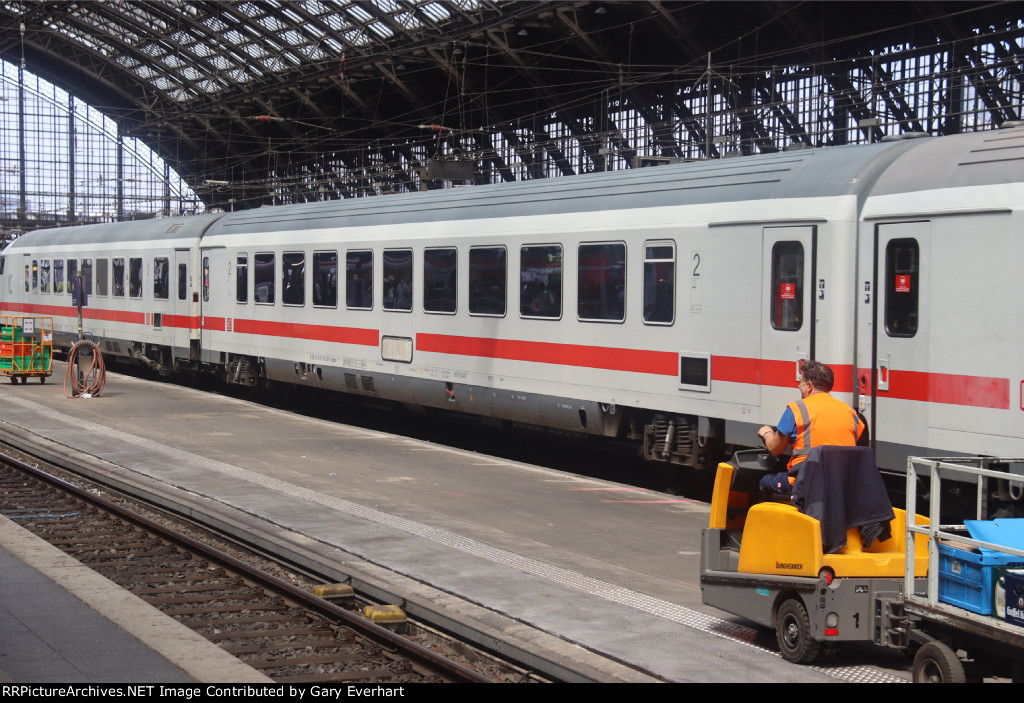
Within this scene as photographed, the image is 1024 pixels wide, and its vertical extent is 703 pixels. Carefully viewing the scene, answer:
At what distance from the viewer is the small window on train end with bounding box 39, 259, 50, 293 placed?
35.2 metres

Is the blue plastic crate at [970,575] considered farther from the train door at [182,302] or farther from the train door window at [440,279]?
the train door at [182,302]

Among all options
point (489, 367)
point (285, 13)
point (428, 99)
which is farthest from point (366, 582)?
point (285, 13)

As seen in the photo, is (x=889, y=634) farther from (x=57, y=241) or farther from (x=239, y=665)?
→ (x=57, y=241)

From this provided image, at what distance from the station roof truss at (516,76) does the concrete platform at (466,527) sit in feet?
19.3

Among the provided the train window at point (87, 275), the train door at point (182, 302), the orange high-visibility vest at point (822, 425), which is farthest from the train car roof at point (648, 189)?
the train window at point (87, 275)

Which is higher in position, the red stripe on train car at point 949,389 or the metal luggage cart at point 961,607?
the red stripe on train car at point 949,389

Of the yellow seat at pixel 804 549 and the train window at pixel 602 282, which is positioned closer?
the yellow seat at pixel 804 549

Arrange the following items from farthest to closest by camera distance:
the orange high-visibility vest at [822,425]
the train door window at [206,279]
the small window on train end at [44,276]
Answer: the small window on train end at [44,276] → the train door window at [206,279] → the orange high-visibility vest at [822,425]

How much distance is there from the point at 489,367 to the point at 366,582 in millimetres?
7768

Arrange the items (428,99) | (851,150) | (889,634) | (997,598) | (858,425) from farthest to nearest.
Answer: (428,99) < (851,150) < (858,425) < (889,634) < (997,598)

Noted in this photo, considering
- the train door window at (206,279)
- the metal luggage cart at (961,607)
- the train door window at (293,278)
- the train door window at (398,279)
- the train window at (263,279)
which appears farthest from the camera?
the train door window at (206,279)

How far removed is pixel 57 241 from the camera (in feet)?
114

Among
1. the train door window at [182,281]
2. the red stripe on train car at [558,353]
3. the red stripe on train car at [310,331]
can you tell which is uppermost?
the train door window at [182,281]

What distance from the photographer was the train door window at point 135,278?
94.2 feet
